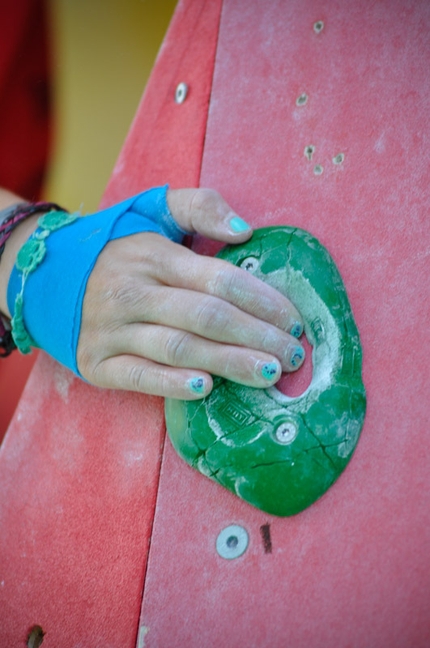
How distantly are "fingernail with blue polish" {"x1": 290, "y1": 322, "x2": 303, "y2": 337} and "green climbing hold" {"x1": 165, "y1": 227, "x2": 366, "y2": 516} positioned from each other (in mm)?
12

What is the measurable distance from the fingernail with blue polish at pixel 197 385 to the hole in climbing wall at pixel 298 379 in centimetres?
10

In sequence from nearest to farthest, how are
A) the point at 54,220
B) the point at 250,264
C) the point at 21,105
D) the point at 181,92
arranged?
the point at 250,264 → the point at 54,220 → the point at 181,92 → the point at 21,105

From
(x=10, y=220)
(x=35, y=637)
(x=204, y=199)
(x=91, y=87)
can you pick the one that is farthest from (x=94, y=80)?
(x=35, y=637)

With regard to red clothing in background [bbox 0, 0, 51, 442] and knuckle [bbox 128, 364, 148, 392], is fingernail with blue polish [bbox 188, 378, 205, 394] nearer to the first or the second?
knuckle [bbox 128, 364, 148, 392]

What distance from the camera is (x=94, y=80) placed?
1305 millimetres

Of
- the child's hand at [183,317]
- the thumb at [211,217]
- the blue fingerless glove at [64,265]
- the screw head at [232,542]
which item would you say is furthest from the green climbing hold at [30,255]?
the screw head at [232,542]

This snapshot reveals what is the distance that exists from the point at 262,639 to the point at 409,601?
6.9 inches

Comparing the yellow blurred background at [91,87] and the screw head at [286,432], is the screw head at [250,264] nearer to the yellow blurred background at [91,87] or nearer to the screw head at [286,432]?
the screw head at [286,432]

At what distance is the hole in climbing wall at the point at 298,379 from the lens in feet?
2.35

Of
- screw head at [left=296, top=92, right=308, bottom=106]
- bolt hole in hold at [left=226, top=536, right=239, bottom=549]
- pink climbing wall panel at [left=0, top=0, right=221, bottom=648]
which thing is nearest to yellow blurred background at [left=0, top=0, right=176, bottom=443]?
pink climbing wall panel at [left=0, top=0, right=221, bottom=648]

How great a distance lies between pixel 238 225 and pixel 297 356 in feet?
0.69

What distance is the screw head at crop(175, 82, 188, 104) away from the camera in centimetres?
99

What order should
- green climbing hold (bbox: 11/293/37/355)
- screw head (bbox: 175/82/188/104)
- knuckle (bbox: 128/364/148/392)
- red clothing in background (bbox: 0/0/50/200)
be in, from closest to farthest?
knuckle (bbox: 128/364/148/392), green climbing hold (bbox: 11/293/37/355), screw head (bbox: 175/82/188/104), red clothing in background (bbox: 0/0/50/200)

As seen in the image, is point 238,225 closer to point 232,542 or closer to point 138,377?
point 138,377
